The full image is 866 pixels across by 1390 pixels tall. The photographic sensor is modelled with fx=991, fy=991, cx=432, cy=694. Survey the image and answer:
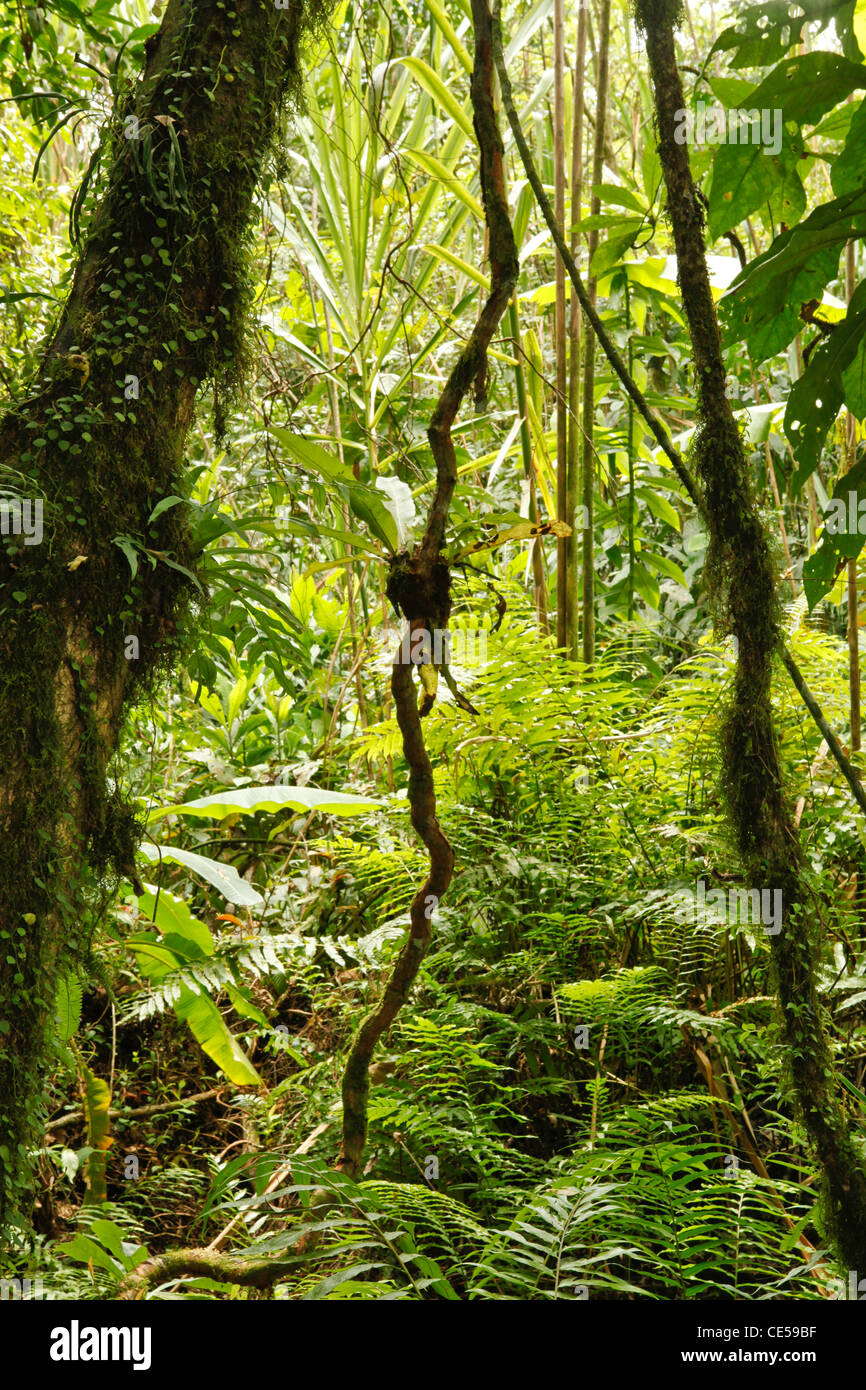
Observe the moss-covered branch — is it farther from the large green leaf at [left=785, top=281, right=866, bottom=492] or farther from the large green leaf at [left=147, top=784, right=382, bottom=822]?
the large green leaf at [left=147, top=784, right=382, bottom=822]

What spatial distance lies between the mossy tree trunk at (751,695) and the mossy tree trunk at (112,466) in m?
0.65

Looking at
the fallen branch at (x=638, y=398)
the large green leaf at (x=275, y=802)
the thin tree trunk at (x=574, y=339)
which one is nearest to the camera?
the fallen branch at (x=638, y=398)

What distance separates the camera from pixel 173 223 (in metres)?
1.46

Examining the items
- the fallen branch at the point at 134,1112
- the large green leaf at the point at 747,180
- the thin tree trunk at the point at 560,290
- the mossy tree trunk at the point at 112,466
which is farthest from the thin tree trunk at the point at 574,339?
the fallen branch at the point at 134,1112

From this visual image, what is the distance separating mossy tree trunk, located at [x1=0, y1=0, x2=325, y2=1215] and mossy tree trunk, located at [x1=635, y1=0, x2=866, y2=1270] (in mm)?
650

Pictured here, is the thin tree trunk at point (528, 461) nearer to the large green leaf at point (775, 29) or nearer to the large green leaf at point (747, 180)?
the large green leaf at point (747, 180)

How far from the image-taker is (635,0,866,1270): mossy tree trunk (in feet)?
4.21

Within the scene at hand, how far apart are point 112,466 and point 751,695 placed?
3.13 feet

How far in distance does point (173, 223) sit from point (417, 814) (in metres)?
0.93

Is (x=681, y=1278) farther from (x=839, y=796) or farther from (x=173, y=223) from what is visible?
(x=173, y=223)

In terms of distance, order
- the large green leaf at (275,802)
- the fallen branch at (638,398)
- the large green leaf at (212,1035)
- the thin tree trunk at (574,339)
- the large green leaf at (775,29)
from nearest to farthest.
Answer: the large green leaf at (775,29) < the fallen branch at (638,398) < the large green leaf at (212,1035) < the large green leaf at (275,802) < the thin tree trunk at (574,339)

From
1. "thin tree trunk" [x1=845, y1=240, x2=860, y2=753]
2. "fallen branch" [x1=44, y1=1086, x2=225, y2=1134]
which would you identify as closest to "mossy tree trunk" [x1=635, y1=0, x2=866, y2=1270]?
"thin tree trunk" [x1=845, y1=240, x2=860, y2=753]

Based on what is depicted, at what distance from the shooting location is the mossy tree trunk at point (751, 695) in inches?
50.6
